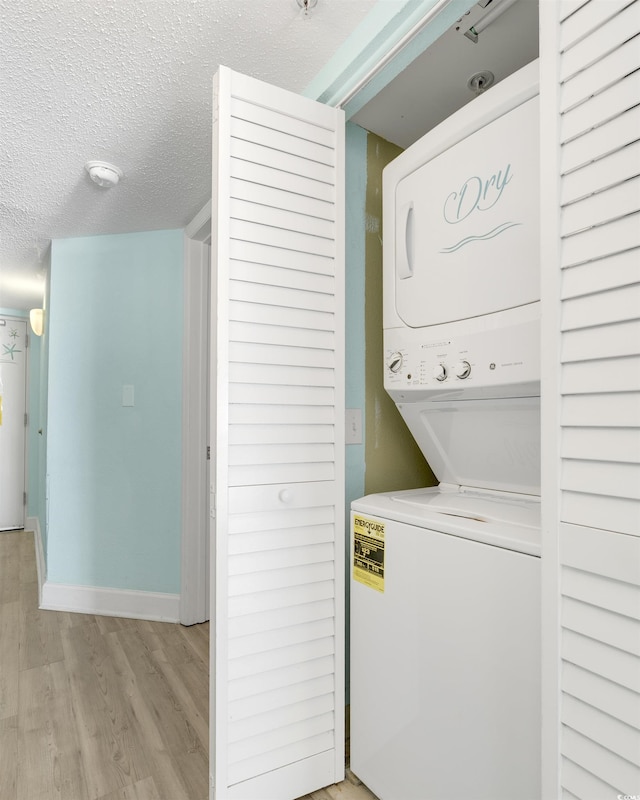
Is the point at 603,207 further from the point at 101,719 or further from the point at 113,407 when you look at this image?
the point at 113,407

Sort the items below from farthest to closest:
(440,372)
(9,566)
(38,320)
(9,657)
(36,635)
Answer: (38,320)
(9,566)
(36,635)
(9,657)
(440,372)

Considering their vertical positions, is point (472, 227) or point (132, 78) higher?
point (132, 78)

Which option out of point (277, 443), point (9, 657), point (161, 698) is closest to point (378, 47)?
point (277, 443)

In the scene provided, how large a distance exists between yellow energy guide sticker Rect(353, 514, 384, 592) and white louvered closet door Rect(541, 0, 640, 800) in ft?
2.01

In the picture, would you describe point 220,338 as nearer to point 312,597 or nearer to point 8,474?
point 312,597

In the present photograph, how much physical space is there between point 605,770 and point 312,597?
86cm

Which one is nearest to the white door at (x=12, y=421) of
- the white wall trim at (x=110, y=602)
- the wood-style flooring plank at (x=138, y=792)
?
the white wall trim at (x=110, y=602)

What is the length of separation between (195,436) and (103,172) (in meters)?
1.34

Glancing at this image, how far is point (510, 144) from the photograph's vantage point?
1172 mm

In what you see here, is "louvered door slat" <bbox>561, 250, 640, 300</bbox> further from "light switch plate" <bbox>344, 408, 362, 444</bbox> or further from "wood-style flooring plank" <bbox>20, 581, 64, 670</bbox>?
"wood-style flooring plank" <bbox>20, 581, 64, 670</bbox>

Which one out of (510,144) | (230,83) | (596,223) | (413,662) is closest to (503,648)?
(413,662)

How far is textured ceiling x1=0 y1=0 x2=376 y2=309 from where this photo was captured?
4.37 ft

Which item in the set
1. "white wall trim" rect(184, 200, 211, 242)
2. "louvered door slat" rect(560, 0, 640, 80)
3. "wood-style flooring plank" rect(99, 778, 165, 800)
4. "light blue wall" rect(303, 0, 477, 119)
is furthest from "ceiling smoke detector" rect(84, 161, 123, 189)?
"wood-style flooring plank" rect(99, 778, 165, 800)

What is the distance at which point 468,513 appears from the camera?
47.7 inches
